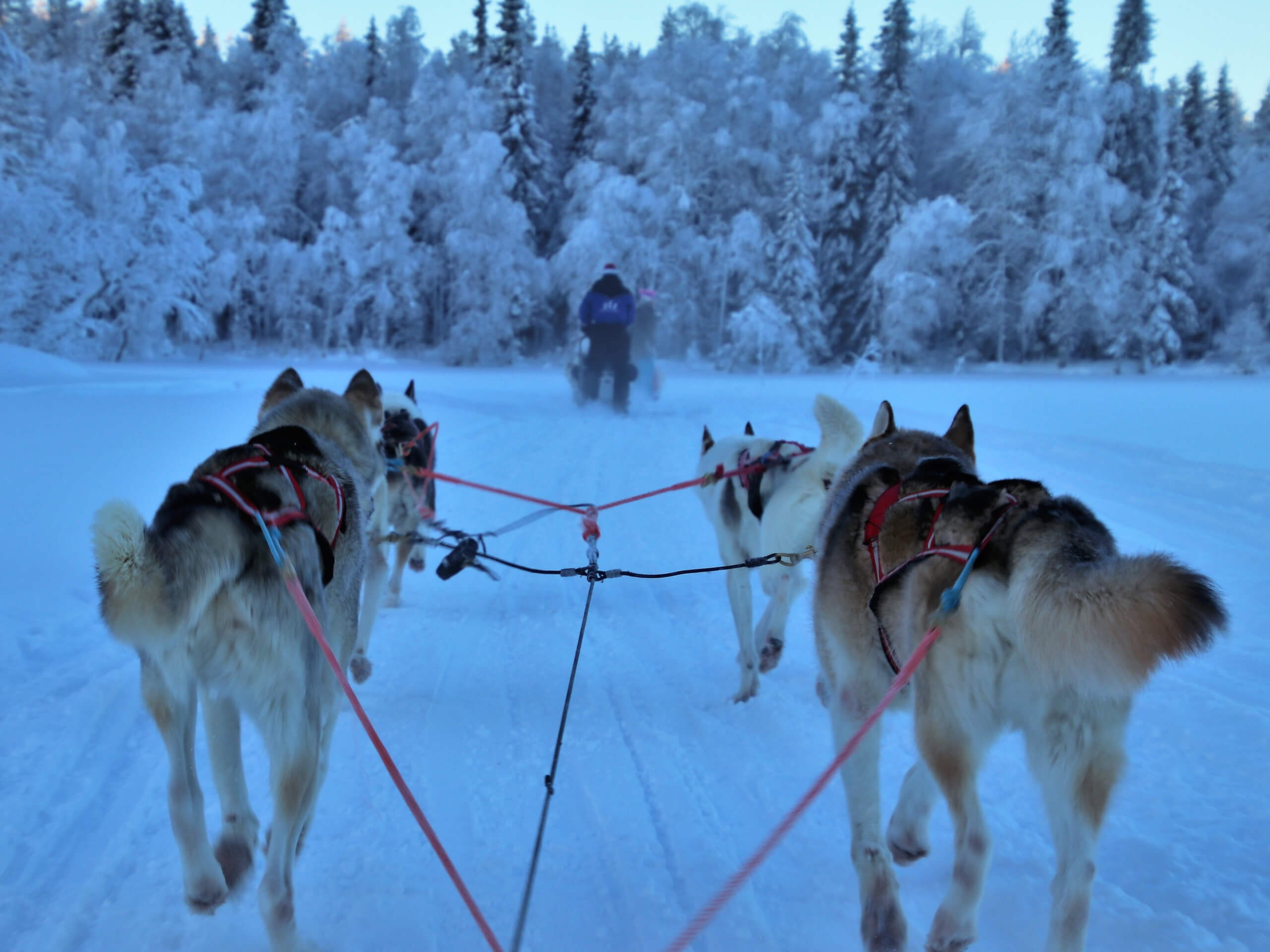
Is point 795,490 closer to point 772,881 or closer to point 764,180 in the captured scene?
point 772,881

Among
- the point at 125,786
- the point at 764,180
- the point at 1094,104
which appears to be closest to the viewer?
the point at 125,786

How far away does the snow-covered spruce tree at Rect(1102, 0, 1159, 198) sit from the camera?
26453 millimetres

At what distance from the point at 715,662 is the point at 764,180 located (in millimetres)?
30297

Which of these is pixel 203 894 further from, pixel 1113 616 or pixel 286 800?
pixel 1113 616

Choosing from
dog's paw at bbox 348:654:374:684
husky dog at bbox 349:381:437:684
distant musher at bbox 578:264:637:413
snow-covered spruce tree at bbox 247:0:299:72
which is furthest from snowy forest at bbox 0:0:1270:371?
dog's paw at bbox 348:654:374:684

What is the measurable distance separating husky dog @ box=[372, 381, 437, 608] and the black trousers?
8930mm

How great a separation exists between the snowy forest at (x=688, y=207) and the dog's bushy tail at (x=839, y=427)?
23.4m

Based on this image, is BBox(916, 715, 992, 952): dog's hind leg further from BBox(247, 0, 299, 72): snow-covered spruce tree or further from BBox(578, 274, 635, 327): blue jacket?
BBox(247, 0, 299, 72): snow-covered spruce tree

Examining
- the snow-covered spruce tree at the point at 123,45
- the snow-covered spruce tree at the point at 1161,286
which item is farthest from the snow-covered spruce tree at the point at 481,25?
the snow-covered spruce tree at the point at 1161,286

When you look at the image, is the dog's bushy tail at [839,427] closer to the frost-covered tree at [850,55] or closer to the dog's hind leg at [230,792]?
the dog's hind leg at [230,792]

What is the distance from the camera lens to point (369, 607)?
163 inches

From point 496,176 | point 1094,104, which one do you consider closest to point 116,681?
point 496,176

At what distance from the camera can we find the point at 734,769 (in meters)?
2.99

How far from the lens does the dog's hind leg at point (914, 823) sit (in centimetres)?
233
